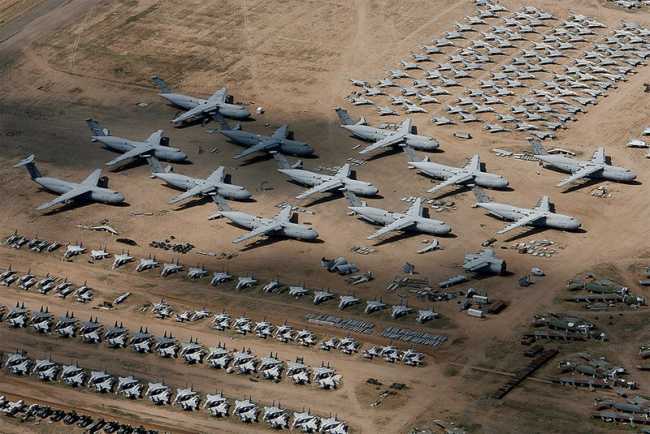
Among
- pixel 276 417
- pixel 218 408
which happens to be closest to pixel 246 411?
pixel 218 408

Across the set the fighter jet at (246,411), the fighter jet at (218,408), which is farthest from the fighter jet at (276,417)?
the fighter jet at (218,408)

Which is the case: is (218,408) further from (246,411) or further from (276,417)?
(276,417)

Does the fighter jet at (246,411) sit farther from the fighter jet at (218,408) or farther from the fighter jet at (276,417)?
the fighter jet at (276,417)

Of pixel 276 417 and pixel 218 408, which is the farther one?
pixel 218 408

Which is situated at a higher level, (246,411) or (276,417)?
(246,411)

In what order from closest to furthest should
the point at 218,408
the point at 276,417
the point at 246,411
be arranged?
the point at 276,417 → the point at 246,411 → the point at 218,408

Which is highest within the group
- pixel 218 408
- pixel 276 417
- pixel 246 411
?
pixel 218 408

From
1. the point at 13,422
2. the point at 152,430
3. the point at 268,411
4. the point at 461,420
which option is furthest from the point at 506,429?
the point at 13,422

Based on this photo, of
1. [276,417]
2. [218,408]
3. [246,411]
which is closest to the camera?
[276,417]
